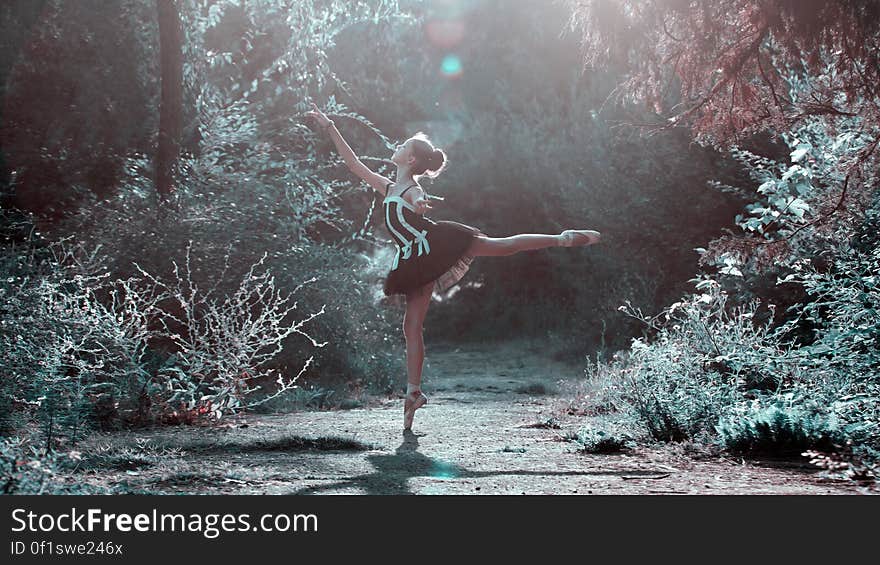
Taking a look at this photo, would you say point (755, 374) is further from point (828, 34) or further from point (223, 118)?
point (223, 118)

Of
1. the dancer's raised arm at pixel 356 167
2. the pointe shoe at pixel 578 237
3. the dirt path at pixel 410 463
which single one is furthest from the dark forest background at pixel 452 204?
the dancer's raised arm at pixel 356 167

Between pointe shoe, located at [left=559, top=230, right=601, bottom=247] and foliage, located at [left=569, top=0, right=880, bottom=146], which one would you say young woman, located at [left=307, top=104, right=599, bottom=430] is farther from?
foliage, located at [left=569, top=0, right=880, bottom=146]

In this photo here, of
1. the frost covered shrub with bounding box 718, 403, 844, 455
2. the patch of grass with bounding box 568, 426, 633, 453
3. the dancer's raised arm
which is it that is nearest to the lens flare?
the dancer's raised arm

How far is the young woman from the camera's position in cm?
653

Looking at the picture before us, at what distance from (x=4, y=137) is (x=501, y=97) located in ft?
37.6

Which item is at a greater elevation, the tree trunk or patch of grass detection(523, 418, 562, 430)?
the tree trunk

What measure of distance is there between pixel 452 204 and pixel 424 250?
12.8 m

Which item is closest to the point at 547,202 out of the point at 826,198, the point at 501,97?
the point at 501,97

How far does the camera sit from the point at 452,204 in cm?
1928

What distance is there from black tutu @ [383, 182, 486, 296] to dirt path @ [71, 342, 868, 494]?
0.98m

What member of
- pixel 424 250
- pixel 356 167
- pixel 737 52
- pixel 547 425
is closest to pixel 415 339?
pixel 424 250

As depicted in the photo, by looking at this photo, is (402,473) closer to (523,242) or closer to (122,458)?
(122,458)

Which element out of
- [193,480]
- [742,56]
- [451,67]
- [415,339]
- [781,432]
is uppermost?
[451,67]

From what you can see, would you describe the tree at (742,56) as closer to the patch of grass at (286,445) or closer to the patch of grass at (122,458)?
the patch of grass at (286,445)
